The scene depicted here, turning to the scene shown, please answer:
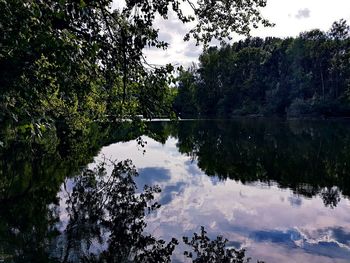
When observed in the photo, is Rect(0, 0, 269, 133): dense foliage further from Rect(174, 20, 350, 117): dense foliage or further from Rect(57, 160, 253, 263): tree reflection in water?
Rect(174, 20, 350, 117): dense foliage

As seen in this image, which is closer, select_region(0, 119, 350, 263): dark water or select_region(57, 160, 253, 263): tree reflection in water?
select_region(57, 160, 253, 263): tree reflection in water

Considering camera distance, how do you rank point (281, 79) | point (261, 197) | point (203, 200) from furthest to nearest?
point (281, 79) → point (261, 197) → point (203, 200)

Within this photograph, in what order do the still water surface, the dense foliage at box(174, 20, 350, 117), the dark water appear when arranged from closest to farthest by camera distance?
the dark water, the still water surface, the dense foliage at box(174, 20, 350, 117)

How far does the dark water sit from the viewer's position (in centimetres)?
1550

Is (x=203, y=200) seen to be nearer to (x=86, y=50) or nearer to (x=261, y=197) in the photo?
(x=261, y=197)

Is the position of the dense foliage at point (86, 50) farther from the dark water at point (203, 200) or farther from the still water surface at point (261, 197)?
the still water surface at point (261, 197)

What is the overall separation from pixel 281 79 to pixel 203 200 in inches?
4489

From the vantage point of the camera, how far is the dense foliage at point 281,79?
11881 cm

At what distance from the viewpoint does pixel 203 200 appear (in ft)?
84.0

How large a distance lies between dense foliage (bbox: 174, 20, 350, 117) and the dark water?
64.5m

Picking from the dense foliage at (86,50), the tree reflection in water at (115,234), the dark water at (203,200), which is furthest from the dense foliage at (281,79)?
the dense foliage at (86,50)

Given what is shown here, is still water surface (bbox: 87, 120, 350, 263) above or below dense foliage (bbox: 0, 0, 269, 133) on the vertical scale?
below

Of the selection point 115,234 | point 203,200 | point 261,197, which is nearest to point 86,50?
point 115,234

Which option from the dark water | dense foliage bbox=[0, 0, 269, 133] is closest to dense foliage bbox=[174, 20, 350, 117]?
the dark water
